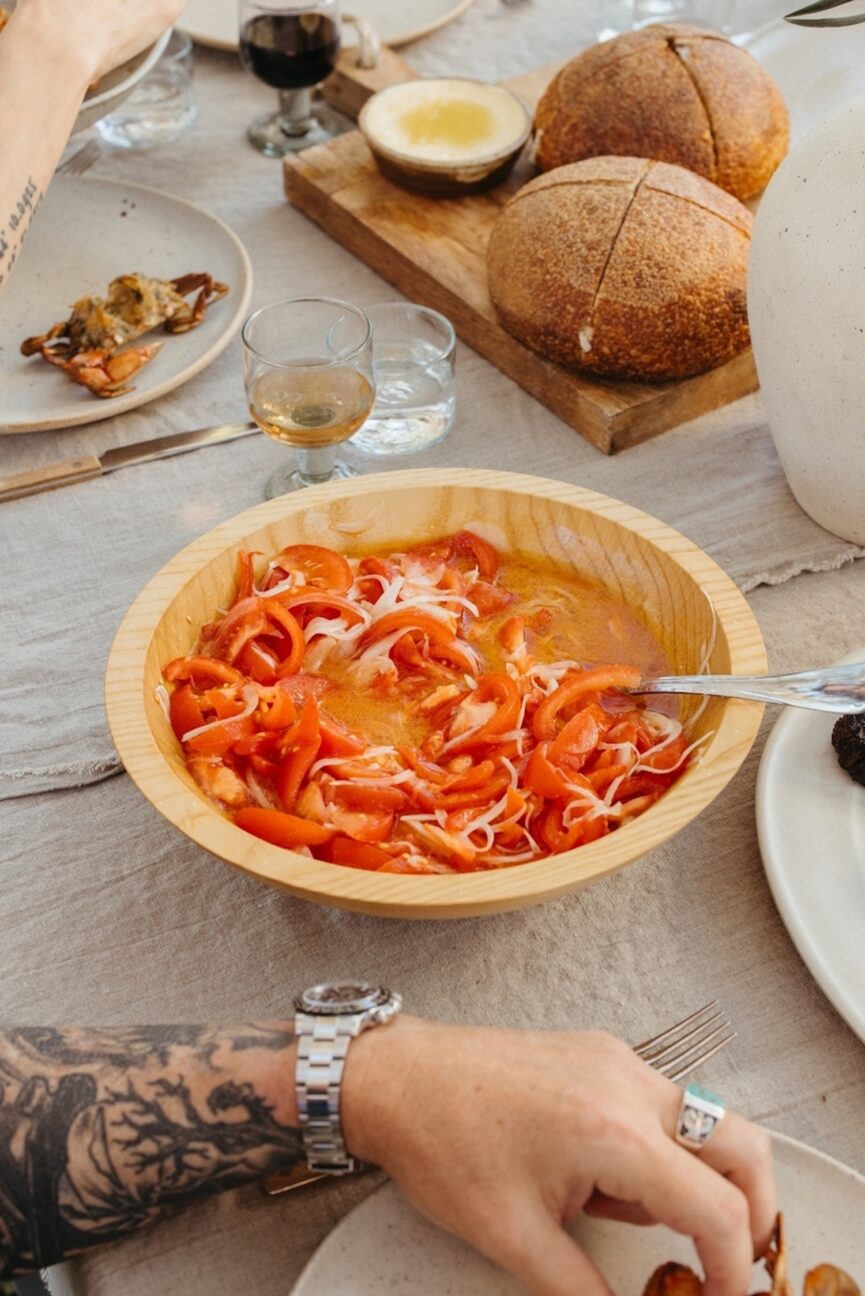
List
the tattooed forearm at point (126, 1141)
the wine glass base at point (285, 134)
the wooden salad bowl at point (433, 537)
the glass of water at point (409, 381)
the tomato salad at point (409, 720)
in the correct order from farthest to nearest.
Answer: the wine glass base at point (285, 134) → the glass of water at point (409, 381) → the tomato salad at point (409, 720) → the wooden salad bowl at point (433, 537) → the tattooed forearm at point (126, 1141)

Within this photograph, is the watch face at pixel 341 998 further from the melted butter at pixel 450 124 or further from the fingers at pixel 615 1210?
the melted butter at pixel 450 124

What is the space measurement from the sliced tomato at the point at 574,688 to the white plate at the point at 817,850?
0.54 feet

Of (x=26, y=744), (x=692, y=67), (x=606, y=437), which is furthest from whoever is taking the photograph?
(x=692, y=67)

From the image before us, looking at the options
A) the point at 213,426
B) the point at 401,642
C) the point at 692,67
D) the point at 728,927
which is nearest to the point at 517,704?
the point at 401,642

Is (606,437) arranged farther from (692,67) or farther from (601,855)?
(601,855)

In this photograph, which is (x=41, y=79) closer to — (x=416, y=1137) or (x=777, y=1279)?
(x=416, y=1137)

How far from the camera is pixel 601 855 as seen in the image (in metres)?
1.09

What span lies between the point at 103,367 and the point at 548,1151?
4.44 feet

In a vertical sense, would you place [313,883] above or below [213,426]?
above

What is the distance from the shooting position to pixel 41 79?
5.75 ft

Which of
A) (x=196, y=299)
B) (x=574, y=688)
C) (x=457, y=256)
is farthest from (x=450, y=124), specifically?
(x=574, y=688)

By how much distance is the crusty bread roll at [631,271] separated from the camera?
1.80m

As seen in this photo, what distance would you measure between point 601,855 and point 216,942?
395 mm

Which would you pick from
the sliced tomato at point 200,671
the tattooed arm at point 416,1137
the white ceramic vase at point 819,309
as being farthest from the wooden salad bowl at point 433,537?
the white ceramic vase at point 819,309
